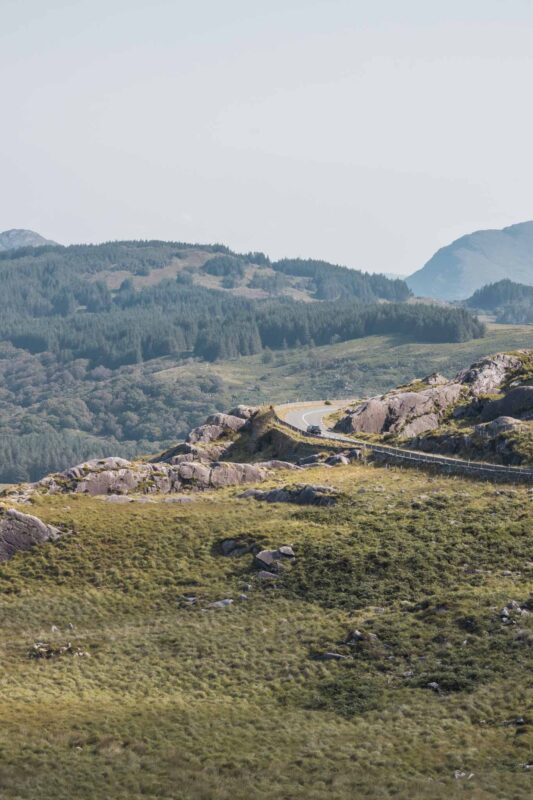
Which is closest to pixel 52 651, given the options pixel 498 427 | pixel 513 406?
pixel 498 427

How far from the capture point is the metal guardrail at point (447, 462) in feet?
240

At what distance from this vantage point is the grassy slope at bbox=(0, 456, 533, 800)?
35.7 meters

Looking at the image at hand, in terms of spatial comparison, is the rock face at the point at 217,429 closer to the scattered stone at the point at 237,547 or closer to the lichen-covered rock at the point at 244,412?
the lichen-covered rock at the point at 244,412

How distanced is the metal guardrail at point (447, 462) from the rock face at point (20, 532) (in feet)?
107

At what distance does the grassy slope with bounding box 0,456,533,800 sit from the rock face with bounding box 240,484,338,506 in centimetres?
167

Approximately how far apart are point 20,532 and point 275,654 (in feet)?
75.4

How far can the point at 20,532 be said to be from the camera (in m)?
62.4

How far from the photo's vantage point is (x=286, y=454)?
97750 millimetres

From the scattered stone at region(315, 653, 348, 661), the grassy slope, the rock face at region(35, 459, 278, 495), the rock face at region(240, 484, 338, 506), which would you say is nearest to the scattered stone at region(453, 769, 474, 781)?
Result: the grassy slope

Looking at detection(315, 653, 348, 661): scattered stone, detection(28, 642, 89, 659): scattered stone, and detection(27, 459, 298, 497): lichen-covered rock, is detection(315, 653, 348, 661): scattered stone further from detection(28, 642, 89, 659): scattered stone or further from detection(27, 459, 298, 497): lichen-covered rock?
detection(27, 459, 298, 497): lichen-covered rock

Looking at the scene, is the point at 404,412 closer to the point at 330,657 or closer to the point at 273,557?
the point at 273,557

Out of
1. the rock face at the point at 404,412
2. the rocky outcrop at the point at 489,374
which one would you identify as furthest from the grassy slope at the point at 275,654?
the rocky outcrop at the point at 489,374

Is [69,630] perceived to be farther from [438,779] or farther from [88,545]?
[438,779]

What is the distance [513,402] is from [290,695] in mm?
57239
